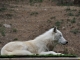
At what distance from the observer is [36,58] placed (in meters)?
8.48

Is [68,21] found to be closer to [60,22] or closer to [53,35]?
[60,22]

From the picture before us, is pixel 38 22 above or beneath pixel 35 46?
above

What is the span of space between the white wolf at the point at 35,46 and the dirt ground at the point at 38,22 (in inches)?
83.0

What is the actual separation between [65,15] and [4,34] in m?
3.62

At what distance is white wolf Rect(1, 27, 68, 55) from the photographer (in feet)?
35.9

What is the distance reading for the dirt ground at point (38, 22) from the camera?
15.2 m

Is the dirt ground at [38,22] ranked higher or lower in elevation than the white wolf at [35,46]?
higher

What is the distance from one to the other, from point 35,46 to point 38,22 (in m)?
5.48

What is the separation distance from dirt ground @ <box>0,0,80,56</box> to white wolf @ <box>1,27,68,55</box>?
211 cm

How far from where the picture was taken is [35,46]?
1137cm

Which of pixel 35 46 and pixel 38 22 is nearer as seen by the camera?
pixel 35 46

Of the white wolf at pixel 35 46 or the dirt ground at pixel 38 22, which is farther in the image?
the dirt ground at pixel 38 22

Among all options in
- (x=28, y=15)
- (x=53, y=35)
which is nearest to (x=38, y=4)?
(x=28, y=15)

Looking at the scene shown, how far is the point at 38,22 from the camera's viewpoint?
1678 cm
